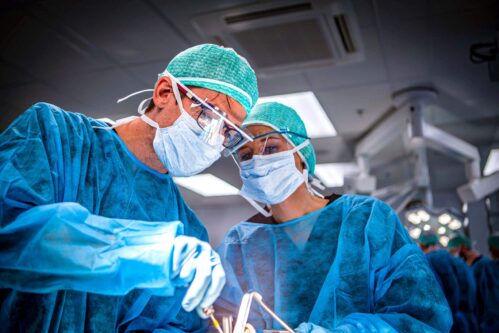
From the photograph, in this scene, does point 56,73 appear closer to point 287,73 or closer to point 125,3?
point 125,3

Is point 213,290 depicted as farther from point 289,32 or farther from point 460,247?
point 460,247

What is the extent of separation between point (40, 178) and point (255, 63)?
2.58 m

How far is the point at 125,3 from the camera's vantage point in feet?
8.96

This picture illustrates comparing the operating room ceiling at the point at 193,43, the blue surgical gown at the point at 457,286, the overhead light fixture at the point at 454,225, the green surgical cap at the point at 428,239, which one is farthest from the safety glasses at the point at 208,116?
the overhead light fixture at the point at 454,225

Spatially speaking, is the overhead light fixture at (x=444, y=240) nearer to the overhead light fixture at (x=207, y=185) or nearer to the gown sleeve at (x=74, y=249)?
the overhead light fixture at (x=207, y=185)

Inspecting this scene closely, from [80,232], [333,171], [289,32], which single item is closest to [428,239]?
[333,171]

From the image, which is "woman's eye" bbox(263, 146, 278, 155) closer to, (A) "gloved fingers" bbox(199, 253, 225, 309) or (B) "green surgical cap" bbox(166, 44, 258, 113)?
(B) "green surgical cap" bbox(166, 44, 258, 113)

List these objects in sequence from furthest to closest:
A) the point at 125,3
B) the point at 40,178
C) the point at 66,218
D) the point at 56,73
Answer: the point at 56,73 → the point at 125,3 → the point at 40,178 → the point at 66,218

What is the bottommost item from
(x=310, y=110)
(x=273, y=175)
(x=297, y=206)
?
(x=297, y=206)

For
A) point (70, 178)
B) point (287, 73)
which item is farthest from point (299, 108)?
point (70, 178)

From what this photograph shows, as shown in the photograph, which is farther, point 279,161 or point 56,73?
point 56,73

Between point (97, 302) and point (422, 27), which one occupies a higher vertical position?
point (422, 27)

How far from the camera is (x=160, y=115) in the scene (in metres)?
1.31

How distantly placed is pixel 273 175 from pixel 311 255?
0.32 m
